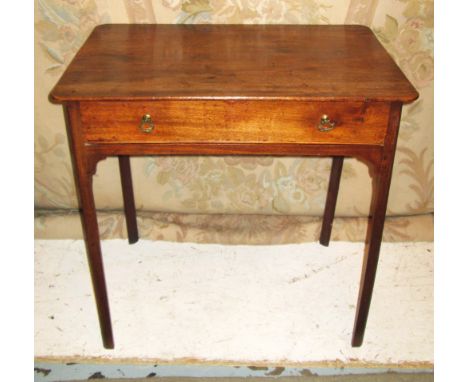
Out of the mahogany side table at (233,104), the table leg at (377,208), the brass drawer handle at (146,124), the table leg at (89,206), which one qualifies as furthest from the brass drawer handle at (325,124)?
the table leg at (89,206)

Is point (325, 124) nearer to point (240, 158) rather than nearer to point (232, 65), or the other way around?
point (232, 65)

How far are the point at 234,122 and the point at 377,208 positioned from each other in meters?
0.42

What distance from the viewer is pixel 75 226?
1884 millimetres

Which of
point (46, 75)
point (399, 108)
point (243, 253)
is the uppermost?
point (399, 108)

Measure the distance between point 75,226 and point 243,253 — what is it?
63 cm

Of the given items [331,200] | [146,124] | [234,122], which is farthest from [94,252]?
[331,200]

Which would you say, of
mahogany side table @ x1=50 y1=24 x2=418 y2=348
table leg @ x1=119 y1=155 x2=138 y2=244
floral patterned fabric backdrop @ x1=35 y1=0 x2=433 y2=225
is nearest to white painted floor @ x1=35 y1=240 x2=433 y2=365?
table leg @ x1=119 y1=155 x2=138 y2=244

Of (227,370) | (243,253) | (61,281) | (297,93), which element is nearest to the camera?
(297,93)

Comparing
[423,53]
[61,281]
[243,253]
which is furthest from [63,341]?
[423,53]

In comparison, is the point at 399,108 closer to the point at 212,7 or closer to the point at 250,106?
the point at 250,106

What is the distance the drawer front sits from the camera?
1.11 meters

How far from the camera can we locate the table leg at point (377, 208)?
1143mm

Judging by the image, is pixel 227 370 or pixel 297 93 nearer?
pixel 297 93

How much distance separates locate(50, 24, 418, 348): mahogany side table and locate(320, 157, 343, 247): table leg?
0.44 metres
